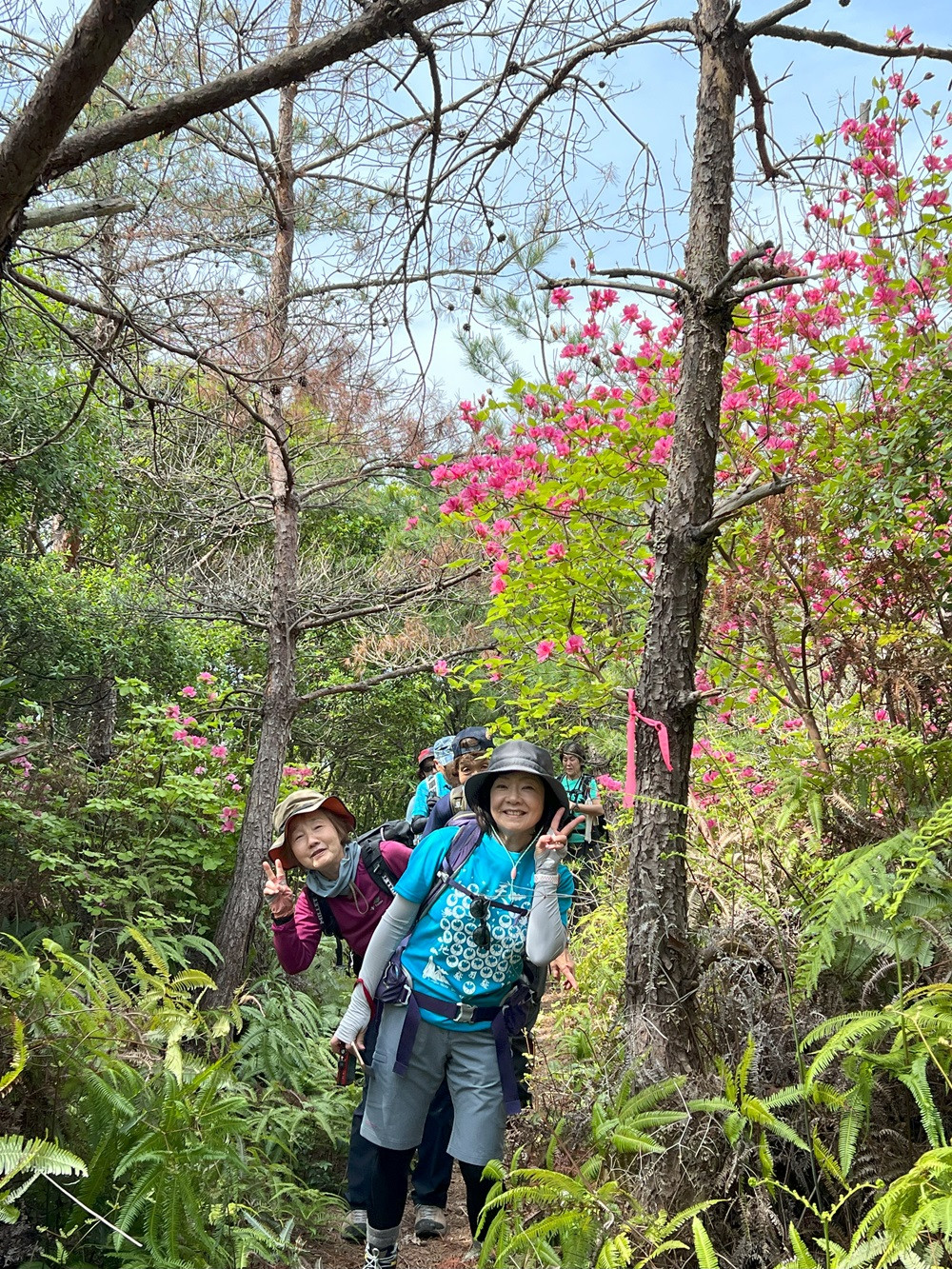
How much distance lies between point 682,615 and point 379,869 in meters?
1.52

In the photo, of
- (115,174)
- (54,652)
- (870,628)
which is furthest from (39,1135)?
(54,652)

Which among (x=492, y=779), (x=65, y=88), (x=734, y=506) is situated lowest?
(x=492, y=779)

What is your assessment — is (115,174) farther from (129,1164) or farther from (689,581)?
(129,1164)

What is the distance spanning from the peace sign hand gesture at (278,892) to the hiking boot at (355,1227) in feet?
4.86

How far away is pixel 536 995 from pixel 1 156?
9.47ft

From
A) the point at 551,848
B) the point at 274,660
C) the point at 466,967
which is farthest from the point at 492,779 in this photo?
the point at 274,660

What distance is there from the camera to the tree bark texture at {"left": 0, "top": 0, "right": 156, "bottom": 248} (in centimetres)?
256

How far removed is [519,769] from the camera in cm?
308

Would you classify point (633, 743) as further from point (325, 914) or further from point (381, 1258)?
point (381, 1258)

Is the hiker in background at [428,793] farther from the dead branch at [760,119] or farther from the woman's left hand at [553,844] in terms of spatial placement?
the dead branch at [760,119]

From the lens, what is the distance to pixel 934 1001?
2.33 metres

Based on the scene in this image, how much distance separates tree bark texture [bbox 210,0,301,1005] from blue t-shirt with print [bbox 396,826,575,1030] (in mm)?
3377

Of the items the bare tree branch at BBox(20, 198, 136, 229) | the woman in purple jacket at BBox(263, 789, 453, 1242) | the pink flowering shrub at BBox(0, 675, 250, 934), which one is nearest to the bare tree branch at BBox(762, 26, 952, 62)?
the bare tree branch at BBox(20, 198, 136, 229)

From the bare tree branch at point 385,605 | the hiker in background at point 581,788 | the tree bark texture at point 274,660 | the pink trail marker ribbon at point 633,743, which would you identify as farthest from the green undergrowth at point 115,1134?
the hiker in background at point 581,788
